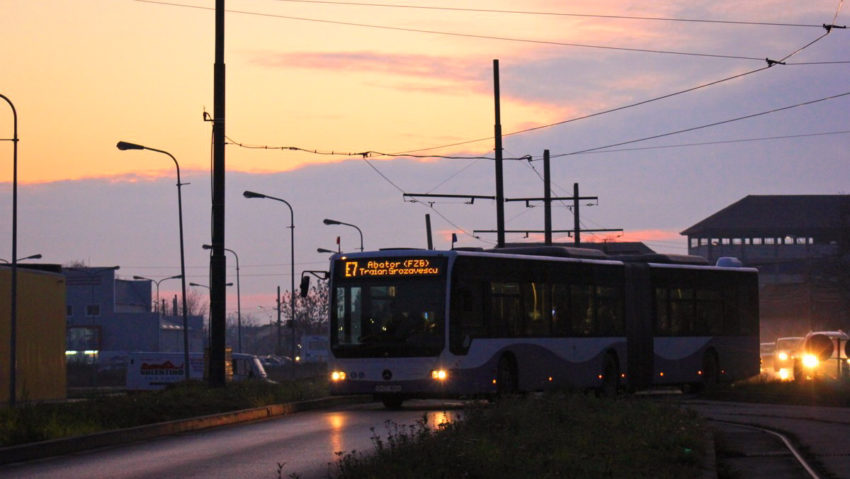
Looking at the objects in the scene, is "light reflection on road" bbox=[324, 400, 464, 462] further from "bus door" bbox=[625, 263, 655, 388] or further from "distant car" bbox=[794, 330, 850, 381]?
"distant car" bbox=[794, 330, 850, 381]

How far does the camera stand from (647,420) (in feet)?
55.9

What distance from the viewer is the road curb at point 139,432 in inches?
645

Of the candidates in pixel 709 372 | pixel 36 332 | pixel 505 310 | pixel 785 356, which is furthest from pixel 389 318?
pixel 36 332

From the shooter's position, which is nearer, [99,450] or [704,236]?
[99,450]

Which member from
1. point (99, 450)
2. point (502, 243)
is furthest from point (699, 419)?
point (502, 243)

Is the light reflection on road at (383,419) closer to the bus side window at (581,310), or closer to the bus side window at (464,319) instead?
the bus side window at (464,319)

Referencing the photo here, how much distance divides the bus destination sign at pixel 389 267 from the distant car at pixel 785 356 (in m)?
26.1

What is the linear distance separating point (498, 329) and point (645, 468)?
47.8 ft

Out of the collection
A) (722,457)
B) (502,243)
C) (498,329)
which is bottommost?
(722,457)

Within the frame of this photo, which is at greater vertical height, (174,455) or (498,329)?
(498,329)

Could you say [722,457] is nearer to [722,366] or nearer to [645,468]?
[645,468]

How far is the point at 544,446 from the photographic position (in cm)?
1351

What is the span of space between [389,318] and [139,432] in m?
7.44

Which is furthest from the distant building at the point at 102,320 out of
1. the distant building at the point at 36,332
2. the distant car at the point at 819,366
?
the distant car at the point at 819,366
